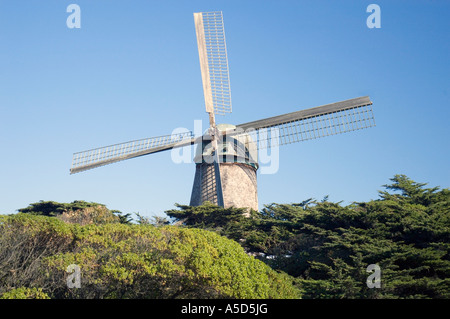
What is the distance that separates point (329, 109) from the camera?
24.9m

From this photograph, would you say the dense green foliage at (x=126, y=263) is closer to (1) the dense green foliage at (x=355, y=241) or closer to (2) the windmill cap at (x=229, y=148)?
(1) the dense green foliage at (x=355, y=241)

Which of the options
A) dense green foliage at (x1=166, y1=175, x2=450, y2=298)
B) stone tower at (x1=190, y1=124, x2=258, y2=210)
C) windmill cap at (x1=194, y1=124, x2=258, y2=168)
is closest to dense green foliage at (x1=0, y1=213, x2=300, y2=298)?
dense green foliage at (x1=166, y1=175, x2=450, y2=298)

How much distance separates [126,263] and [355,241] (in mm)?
9238

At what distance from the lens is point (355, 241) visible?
19516 mm

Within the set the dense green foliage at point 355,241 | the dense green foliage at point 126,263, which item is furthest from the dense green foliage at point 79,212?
the dense green foliage at point 126,263

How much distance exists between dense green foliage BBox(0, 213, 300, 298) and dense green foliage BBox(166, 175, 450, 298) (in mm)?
2205

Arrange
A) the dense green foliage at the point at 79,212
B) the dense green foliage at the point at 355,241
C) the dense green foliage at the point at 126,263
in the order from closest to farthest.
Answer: the dense green foliage at the point at 126,263
the dense green foliage at the point at 355,241
the dense green foliage at the point at 79,212

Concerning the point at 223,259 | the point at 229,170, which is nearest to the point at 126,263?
the point at 223,259

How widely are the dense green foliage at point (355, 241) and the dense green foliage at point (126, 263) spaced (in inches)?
86.8

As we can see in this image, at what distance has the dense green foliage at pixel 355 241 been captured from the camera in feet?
55.0

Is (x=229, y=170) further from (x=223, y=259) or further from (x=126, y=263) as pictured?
(x=126, y=263)

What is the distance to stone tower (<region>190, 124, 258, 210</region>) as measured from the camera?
2720 cm

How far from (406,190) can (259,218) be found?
7.86 meters
